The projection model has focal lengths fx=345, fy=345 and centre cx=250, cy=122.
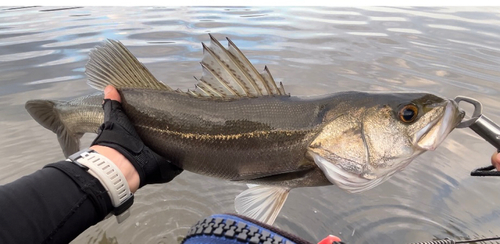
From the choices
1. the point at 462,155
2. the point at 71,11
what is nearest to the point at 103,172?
the point at 462,155

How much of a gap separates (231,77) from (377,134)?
0.84 meters

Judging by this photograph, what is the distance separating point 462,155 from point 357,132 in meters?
2.19

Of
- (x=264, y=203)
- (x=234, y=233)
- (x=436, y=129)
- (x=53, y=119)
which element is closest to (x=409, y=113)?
(x=436, y=129)

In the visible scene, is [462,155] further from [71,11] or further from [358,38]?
[71,11]

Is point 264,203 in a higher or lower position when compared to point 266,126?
lower

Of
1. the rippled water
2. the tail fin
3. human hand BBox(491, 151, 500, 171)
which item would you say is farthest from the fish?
the rippled water

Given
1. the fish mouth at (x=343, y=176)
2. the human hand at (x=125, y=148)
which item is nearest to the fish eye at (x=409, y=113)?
the fish mouth at (x=343, y=176)

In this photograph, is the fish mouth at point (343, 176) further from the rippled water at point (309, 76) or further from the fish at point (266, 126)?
the rippled water at point (309, 76)

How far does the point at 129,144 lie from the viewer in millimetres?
1916

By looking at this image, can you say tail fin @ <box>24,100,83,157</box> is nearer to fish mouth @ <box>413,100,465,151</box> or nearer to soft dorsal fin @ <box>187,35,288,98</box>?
soft dorsal fin @ <box>187,35,288,98</box>

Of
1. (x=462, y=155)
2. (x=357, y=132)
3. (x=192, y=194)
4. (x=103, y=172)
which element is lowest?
(x=192, y=194)

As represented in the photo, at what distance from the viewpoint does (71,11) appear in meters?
10.7

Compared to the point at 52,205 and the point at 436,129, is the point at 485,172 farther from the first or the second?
the point at 52,205
